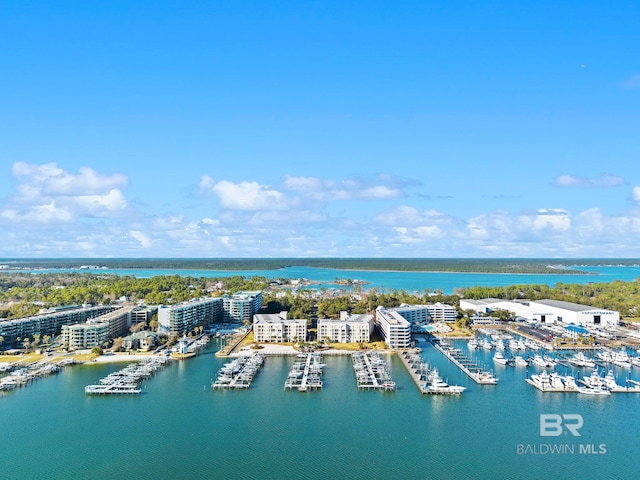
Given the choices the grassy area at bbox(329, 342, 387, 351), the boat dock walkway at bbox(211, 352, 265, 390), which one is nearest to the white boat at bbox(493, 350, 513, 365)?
the grassy area at bbox(329, 342, 387, 351)

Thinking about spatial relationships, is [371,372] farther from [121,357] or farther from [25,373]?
[25,373]

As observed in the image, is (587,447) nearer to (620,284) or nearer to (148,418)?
(148,418)

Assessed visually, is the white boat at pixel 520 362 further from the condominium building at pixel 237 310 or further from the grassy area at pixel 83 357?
the grassy area at pixel 83 357

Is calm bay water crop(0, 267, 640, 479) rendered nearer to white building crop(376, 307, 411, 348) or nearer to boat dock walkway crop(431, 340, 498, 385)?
boat dock walkway crop(431, 340, 498, 385)

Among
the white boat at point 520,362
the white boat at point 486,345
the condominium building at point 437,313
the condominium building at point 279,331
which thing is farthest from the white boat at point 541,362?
the condominium building at point 279,331

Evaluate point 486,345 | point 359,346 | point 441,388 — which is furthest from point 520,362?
point 359,346
